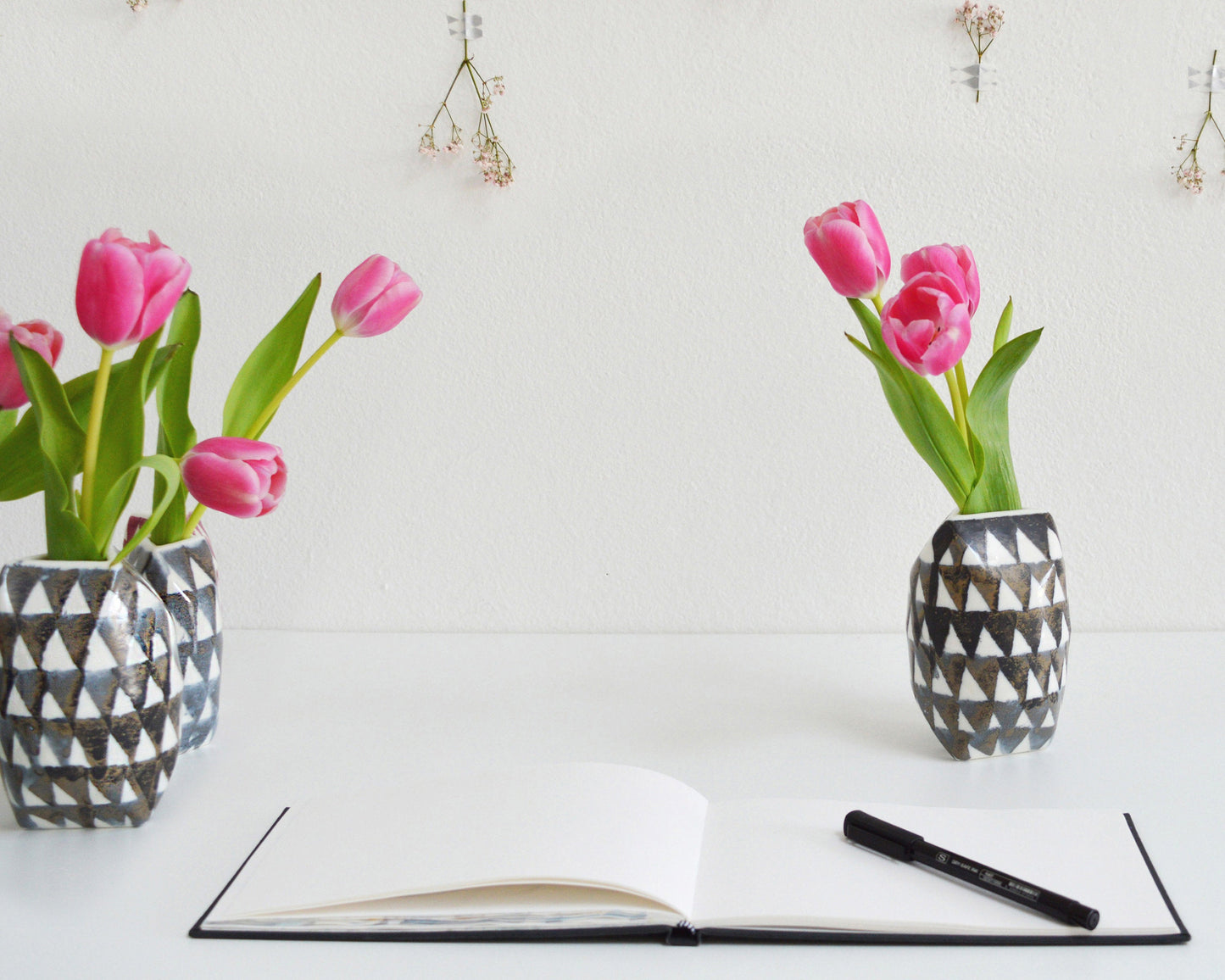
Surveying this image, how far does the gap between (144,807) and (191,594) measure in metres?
0.17

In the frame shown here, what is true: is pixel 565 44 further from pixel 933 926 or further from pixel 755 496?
pixel 933 926

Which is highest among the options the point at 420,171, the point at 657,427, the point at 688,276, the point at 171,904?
the point at 420,171

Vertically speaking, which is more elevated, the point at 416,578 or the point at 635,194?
the point at 635,194

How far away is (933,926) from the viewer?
1.68 ft

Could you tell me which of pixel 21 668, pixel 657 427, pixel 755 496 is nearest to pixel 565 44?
pixel 657 427

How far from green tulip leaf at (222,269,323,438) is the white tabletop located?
0.26 meters

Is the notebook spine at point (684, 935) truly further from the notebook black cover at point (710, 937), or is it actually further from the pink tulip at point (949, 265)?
the pink tulip at point (949, 265)

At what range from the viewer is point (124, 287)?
0.59 metres

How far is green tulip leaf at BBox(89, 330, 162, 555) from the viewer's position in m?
0.66

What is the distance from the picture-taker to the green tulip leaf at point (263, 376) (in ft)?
2.52

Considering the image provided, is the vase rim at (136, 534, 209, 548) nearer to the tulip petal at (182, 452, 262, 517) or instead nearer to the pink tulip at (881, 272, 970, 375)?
the tulip petal at (182, 452, 262, 517)

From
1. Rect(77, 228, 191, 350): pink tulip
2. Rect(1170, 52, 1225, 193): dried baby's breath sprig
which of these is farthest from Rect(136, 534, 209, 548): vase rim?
Rect(1170, 52, 1225, 193): dried baby's breath sprig

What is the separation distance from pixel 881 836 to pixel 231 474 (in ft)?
1.40

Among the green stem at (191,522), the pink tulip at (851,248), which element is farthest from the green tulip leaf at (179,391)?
the pink tulip at (851,248)
